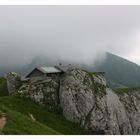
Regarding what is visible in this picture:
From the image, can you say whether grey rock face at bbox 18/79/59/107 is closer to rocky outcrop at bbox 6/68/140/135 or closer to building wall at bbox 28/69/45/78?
rocky outcrop at bbox 6/68/140/135

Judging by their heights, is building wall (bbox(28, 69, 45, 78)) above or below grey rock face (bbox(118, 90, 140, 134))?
above

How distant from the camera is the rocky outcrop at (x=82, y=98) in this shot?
9575cm

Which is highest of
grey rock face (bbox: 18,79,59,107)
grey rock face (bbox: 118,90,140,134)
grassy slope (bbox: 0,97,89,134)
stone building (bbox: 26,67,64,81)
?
stone building (bbox: 26,67,64,81)

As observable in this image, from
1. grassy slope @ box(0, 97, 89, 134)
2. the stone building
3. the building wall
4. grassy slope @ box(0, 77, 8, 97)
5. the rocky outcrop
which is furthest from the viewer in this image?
grassy slope @ box(0, 77, 8, 97)

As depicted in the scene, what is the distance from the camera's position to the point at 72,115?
94500 millimetres

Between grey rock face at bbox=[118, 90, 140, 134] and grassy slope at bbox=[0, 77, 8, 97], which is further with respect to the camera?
grey rock face at bbox=[118, 90, 140, 134]

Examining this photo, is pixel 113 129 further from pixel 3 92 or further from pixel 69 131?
pixel 3 92

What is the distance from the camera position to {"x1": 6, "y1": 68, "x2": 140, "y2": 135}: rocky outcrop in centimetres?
9575

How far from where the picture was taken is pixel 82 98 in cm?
9819

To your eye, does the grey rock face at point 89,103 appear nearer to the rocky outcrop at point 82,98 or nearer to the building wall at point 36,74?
the rocky outcrop at point 82,98


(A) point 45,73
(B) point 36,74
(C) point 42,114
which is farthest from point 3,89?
(C) point 42,114

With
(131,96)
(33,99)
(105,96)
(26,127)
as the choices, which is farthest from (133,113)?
(26,127)

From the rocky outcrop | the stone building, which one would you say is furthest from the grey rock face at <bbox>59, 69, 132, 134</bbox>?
the stone building

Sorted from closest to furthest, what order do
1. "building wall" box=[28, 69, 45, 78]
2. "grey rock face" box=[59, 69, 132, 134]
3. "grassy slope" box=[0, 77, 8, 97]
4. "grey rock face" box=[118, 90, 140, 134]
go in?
"grey rock face" box=[59, 69, 132, 134] → "building wall" box=[28, 69, 45, 78] → "grassy slope" box=[0, 77, 8, 97] → "grey rock face" box=[118, 90, 140, 134]
